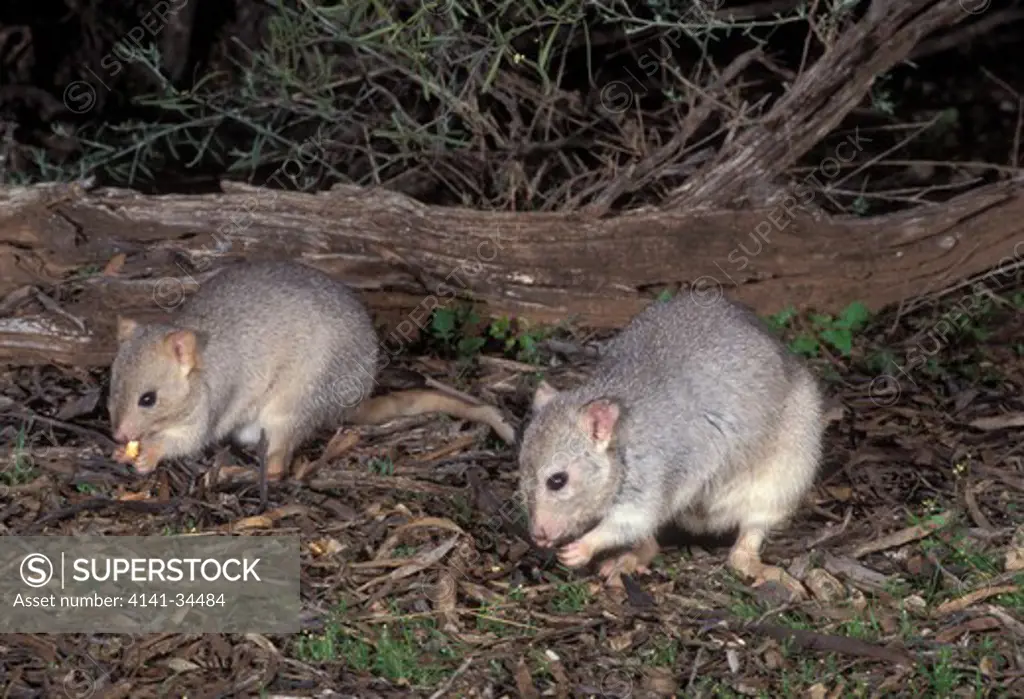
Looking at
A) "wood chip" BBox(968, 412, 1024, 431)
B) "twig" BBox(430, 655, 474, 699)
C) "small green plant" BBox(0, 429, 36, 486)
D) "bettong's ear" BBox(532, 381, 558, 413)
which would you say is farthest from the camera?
"wood chip" BBox(968, 412, 1024, 431)

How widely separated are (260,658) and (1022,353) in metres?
4.05

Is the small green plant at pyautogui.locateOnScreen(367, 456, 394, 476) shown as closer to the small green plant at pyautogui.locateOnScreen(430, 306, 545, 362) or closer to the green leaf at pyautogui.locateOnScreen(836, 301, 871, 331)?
the small green plant at pyautogui.locateOnScreen(430, 306, 545, 362)

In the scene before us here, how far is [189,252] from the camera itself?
7.24m

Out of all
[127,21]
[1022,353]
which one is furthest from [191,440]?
[127,21]

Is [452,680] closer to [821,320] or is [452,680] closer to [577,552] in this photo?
[577,552]

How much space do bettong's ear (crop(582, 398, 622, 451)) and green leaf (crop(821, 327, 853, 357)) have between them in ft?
7.88

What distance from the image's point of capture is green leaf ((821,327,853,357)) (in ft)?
24.1

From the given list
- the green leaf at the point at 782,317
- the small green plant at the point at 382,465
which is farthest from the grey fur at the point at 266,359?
the green leaf at the point at 782,317

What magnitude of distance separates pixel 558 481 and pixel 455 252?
2.32 meters

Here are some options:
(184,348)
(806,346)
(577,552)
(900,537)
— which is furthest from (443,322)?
(900,537)

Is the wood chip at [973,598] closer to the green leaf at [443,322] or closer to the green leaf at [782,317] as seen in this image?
the green leaf at [782,317]

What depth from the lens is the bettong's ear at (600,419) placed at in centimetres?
519

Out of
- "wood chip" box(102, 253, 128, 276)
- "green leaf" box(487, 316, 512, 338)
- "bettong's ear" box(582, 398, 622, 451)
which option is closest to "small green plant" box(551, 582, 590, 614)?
"bettong's ear" box(582, 398, 622, 451)

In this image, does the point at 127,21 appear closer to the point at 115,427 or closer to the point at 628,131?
the point at 628,131
